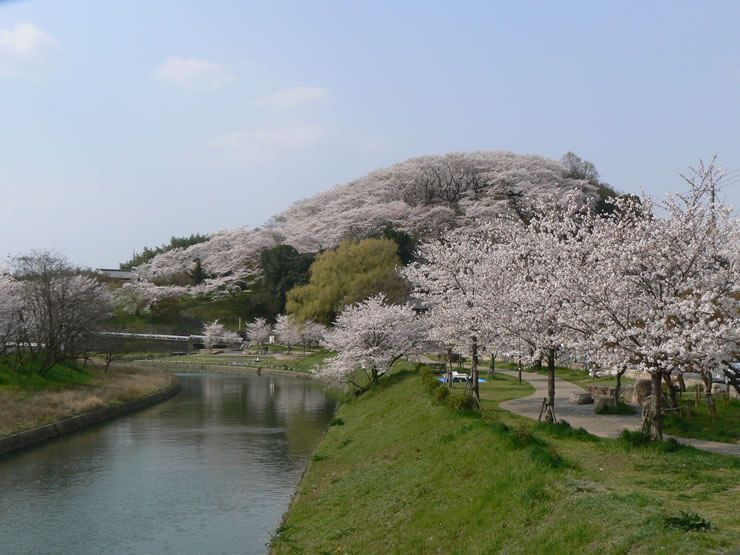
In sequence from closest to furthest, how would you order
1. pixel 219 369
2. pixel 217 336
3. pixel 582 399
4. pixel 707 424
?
pixel 707 424, pixel 582 399, pixel 219 369, pixel 217 336

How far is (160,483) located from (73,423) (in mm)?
13910

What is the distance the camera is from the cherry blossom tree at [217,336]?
88.2 m

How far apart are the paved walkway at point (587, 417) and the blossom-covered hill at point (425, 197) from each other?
135 feet

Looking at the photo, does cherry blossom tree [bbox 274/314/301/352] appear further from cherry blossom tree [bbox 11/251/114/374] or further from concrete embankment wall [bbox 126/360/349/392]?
cherry blossom tree [bbox 11/251/114/374]

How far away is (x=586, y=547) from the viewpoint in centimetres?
801

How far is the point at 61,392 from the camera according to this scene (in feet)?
133

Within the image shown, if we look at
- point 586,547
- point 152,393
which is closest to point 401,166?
point 152,393

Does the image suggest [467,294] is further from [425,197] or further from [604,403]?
[425,197]

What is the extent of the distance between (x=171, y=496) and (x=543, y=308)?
46.2 feet

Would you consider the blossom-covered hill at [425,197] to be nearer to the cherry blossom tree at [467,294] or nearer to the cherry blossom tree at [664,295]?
the cherry blossom tree at [467,294]

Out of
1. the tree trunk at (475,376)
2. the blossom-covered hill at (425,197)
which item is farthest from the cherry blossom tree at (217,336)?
the tree trunk at (475,376)

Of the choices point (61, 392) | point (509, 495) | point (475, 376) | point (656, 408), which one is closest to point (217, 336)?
point (61, 392)

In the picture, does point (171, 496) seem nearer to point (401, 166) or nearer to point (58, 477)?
point (58, 477)

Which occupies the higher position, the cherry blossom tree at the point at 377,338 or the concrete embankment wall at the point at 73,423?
the cherry blossom tree at the point at 377,338
